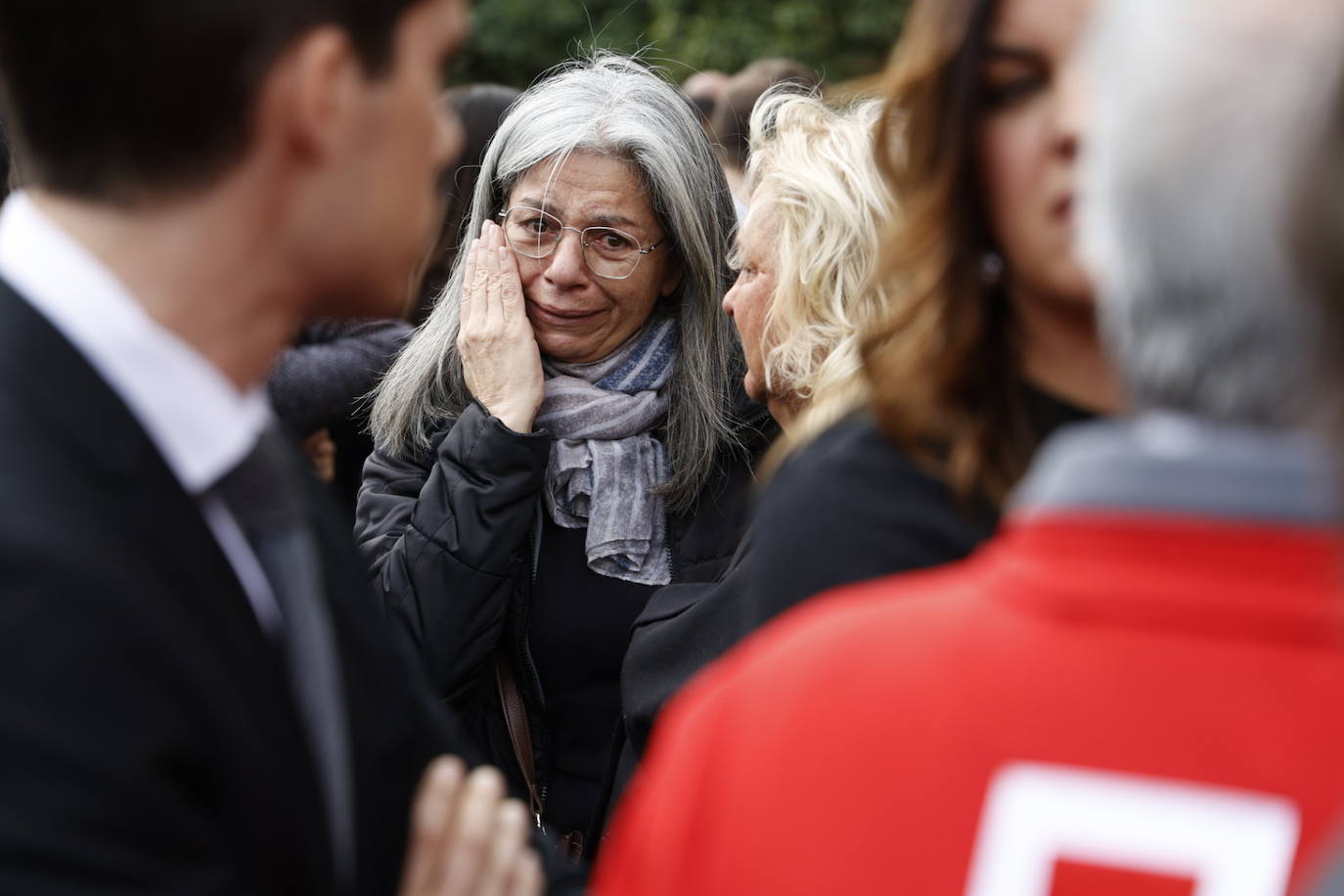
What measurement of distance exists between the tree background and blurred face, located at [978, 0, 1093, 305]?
15.2 metres

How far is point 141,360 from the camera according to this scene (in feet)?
4.10

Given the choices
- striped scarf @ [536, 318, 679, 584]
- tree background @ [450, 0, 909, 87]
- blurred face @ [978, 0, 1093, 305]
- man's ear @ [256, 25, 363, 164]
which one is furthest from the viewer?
tree background @ [450, 0, 909, 87]

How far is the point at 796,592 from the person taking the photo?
1.71 meters

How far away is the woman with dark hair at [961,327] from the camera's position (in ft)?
5.41

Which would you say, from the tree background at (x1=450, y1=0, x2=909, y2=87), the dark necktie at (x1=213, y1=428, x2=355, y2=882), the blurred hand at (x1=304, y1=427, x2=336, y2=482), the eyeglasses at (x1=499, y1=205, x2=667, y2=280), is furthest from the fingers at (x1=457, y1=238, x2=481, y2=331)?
the tree background at (x1=450, y1=0, x2=909, y2=87)

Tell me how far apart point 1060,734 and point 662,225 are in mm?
2692

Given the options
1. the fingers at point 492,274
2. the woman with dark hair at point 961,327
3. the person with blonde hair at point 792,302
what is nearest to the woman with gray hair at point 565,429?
the fingers at point 492,274

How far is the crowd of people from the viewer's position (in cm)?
89

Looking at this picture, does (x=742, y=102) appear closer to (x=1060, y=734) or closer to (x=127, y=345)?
(x=127, y=345)

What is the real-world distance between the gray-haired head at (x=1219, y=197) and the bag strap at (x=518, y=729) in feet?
7.57

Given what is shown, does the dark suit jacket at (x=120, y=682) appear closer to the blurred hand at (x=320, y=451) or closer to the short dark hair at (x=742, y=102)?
the blurred hand at (x=320, y=451)

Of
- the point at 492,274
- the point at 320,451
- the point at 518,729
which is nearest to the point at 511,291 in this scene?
the point at 492,274

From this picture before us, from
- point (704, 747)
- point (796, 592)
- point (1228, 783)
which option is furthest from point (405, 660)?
point (1228, 783)

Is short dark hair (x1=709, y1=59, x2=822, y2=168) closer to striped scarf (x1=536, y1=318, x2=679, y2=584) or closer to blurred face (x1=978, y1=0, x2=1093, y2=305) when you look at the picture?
striped scarf (x1=536, y1=318, x2=679, y2=584)
